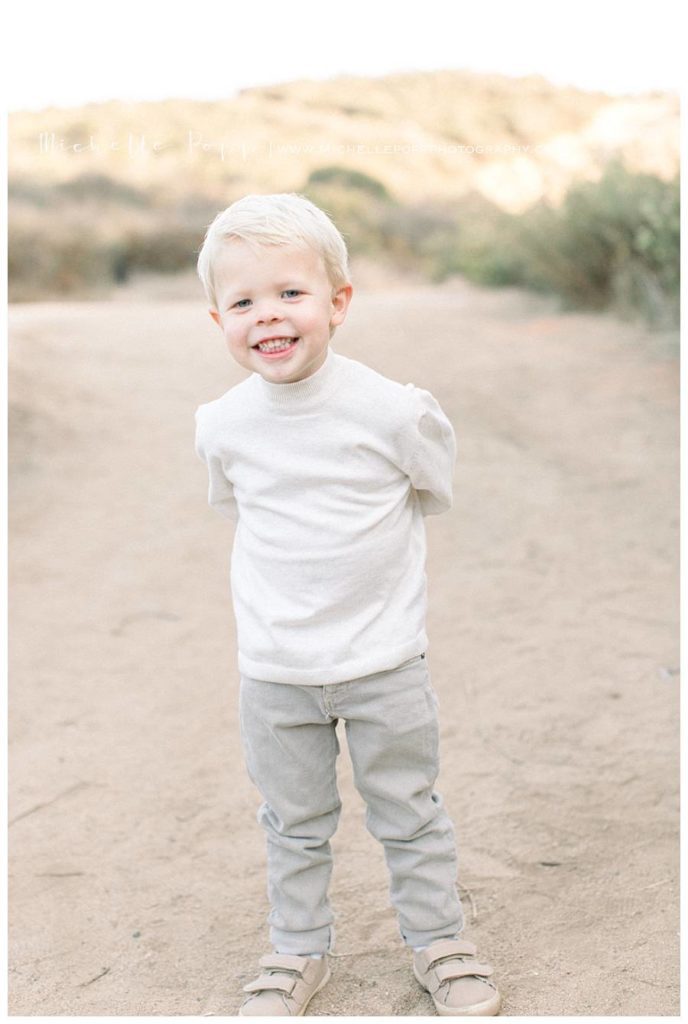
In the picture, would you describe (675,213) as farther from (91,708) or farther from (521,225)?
A: (91,708)

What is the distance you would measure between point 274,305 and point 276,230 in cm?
12

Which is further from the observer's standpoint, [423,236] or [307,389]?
[423,236]

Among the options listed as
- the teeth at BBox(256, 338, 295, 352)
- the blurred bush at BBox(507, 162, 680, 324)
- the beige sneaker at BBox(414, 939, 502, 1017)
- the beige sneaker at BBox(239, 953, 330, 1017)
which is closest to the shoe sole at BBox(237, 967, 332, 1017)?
the beige sneaker at BBox(239, 953, 330, 1017)

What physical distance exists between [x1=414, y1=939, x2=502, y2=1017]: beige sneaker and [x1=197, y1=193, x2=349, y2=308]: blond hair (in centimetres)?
123

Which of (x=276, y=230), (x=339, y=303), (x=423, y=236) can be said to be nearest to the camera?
(x=276, y=230)

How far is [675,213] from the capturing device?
289 inches

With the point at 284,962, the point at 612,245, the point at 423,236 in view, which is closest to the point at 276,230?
the point at 284,962

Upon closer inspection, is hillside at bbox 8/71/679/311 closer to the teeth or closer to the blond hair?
the blond hair

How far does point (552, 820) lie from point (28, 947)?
1256mm

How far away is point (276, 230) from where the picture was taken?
1.89m

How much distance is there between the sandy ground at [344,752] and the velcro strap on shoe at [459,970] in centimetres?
10

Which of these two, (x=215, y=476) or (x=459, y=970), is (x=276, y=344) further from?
(x=459, y=970)

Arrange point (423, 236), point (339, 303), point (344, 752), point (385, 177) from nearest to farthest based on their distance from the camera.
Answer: point (339, 303), point (344, 752), point (423, 236), point (385, 177)

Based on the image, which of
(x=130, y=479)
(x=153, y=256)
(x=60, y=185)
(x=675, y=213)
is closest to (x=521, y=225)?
(x=675, y=213)
